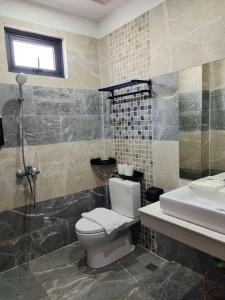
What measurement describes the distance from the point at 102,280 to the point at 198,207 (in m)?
1.25

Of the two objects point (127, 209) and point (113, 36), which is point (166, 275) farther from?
point (113, 36)

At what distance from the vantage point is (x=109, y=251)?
223 cm

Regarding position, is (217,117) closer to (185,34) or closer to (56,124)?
(185,34)

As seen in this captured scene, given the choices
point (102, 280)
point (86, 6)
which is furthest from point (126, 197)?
point (86, 6)

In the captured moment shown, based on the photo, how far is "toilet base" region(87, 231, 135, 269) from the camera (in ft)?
7.09

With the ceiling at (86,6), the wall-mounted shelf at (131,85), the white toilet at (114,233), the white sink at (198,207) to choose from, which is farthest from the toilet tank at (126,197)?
the ceiling at (86,6)

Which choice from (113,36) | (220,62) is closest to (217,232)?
(220,62)

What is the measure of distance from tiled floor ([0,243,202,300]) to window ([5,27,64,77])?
79.3 inches

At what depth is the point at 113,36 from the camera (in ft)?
8.27

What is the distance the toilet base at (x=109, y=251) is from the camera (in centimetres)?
216

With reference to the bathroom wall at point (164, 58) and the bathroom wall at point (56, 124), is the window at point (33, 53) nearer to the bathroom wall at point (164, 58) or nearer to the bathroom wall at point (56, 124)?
the bathroom wall at point (56, 124)

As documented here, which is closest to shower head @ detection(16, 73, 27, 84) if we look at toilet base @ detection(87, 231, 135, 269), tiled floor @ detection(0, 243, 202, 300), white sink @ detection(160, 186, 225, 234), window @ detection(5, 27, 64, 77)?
window @ detection(5, 27, 64, 77)

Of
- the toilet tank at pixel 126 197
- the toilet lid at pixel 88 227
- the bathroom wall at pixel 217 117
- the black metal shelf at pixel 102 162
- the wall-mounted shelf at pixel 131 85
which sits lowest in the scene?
the toilet lid at pixel 88 227

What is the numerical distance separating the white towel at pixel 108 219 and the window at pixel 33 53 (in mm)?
1587
